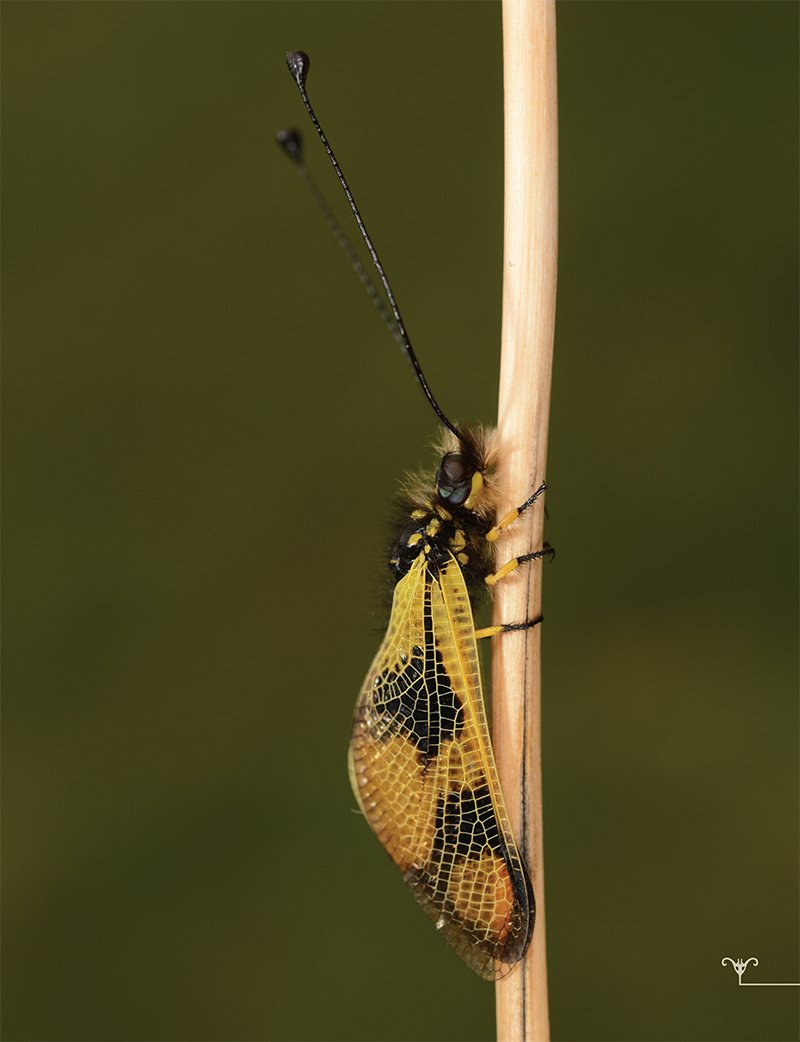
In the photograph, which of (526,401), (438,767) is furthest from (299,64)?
(438,767)

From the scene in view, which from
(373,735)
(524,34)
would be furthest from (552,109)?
(373,735)

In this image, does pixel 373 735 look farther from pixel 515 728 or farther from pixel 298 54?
pixel 298 54

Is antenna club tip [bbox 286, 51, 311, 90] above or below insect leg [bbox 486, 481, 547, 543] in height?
above

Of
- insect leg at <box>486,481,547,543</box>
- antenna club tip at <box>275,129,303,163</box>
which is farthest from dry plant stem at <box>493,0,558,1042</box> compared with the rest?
antenna club tip at <box>275,129,303,163</box>

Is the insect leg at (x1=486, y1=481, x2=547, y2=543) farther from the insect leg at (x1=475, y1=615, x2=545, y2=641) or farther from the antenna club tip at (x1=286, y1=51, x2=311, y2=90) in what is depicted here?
the antenna club tip at (x1=286, y1=51, x2=311, y2=90)

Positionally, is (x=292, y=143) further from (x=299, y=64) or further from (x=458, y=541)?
(x=458, y=541)

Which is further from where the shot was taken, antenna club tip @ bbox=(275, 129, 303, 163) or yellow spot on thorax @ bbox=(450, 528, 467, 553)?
yellow spot on thorax @ bbox=(450, 528, 467, 553)
